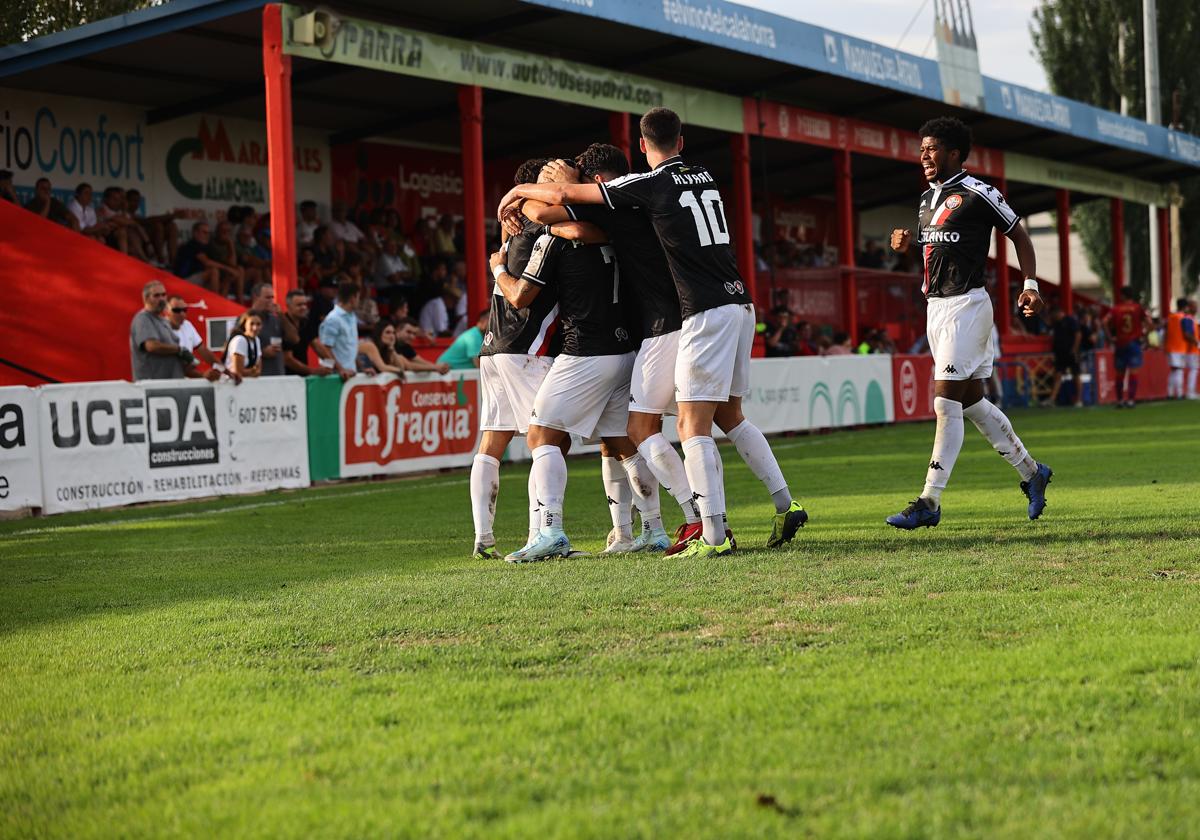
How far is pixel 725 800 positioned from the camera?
347 centimetres

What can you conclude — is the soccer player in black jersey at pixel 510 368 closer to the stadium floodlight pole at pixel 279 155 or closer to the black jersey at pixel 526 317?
the black jersey at pixel 526 317

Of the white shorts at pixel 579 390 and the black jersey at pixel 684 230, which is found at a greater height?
the black jersey at pixel 684 230

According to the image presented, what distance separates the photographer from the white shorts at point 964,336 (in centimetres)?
891

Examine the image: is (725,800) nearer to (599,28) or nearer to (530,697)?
(530,697)

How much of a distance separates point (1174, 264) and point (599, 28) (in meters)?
28.7

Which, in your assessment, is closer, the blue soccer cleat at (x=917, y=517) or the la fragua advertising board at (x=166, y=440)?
the blue soccer cleat at (x=917, y=517)

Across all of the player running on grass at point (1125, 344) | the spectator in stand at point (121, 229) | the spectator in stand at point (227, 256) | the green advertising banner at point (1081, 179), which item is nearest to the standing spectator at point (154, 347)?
the spectator in stand at point (121, 229)

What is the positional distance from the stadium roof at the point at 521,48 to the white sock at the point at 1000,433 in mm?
11177

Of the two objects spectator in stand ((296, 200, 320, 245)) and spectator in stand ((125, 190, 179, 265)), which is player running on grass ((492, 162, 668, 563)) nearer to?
spectator in stand ((125, 190, 179, 265))

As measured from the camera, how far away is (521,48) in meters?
22.5

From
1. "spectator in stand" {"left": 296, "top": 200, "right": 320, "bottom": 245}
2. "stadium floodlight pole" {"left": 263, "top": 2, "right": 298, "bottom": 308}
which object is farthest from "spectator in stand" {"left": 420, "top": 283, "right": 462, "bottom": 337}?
"stadium floodlight pole" {"left": 263, "top": 2, "right": 298, "bottom": 308}

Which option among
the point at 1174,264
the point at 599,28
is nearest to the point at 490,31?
the point at 599,28

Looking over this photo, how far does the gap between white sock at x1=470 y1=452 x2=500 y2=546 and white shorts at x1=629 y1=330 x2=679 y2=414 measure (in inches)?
38.0

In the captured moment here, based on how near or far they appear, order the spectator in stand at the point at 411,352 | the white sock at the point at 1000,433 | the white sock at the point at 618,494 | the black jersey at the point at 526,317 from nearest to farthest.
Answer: the black jersey at the point at 526,317, the white sock at the point at 618,494, the white sock at the point at 1000,433, the spectator in stand at the point at 411,352
